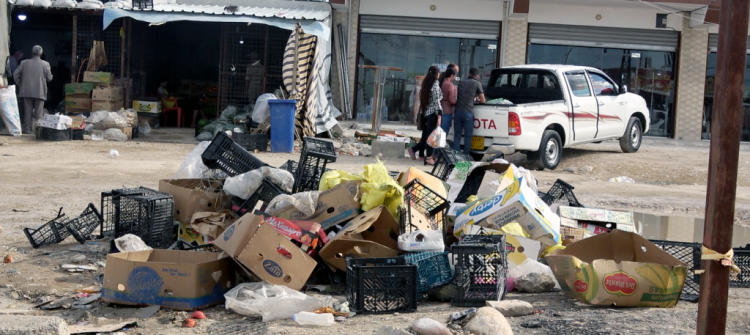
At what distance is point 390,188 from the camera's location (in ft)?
21.3

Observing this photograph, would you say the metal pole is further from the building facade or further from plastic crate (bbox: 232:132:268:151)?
the building facade

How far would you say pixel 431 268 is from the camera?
5758mm

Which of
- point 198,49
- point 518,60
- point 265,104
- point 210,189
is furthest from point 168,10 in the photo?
point 210,189

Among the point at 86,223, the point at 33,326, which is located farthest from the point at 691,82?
the point at 33,326

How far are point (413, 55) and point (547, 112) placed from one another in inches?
297

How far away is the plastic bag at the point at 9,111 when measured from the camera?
15.9 metres

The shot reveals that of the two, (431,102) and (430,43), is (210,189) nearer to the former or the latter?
(431,102)

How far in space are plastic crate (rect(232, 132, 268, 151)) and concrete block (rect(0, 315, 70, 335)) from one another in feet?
34.2

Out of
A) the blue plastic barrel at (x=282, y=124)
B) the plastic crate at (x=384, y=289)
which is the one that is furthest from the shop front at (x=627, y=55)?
the plastic crate at (x=384, y=289)

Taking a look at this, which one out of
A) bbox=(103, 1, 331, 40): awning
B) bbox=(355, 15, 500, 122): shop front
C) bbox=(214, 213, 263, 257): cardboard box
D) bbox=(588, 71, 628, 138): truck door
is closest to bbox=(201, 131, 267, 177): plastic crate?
bbox=(214, 213, 263, 257): cardboard box

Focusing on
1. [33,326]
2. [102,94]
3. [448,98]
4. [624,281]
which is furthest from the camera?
[102,94]

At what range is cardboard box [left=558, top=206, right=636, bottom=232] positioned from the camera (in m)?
7.27

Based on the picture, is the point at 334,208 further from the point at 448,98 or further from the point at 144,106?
the point at 144,106

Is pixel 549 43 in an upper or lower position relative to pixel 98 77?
upper
